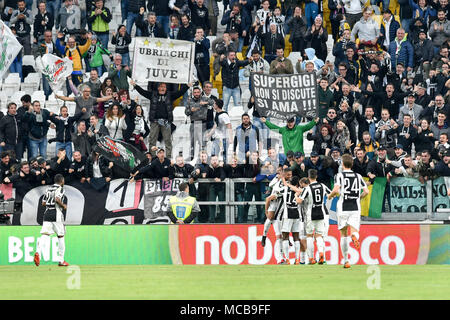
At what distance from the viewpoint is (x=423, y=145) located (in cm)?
2484

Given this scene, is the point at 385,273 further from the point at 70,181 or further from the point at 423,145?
the point at 70,181

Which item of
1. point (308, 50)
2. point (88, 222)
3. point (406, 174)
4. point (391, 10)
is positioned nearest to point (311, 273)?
point (406, 174)

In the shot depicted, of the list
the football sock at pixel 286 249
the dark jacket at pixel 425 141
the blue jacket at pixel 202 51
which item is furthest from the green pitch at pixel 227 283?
the blue jacket at pixel 202 51

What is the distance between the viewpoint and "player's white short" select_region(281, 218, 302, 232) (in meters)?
21.9

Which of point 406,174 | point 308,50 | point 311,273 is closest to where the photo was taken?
point 311,273

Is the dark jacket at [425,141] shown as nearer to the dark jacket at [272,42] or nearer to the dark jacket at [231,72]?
the dark jacket at [231,72]

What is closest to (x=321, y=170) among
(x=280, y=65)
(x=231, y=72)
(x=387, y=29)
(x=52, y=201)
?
(x=280, y=65)

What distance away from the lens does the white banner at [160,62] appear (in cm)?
2525

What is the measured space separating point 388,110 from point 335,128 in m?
1.91

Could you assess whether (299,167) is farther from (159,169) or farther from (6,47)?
(6,47)

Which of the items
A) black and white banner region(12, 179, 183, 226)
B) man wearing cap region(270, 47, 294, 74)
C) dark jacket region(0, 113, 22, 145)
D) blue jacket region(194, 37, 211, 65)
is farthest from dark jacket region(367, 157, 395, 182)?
dark jacket region(0, 113, 22, 145)

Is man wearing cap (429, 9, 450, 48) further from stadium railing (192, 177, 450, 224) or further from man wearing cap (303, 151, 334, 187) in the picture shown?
man wearing cap (303, 151, 334, 187)

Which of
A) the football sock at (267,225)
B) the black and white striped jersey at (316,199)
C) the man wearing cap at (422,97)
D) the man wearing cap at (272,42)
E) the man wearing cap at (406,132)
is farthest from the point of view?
the man wearing cap at (272,42)

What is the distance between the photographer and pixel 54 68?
26953mm
